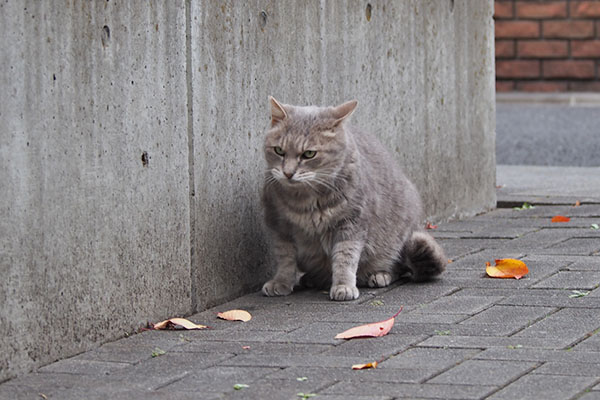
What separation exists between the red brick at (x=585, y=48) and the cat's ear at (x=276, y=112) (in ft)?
47.2

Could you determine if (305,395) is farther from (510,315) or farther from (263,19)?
(263,19)

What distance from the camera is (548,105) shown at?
1648 centimetres

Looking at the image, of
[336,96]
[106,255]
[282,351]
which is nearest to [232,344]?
[282,351]

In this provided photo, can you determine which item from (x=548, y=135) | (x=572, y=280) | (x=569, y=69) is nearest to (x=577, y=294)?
(x=572, y=280)

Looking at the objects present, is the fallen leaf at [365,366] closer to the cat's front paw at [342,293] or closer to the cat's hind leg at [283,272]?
the cat's front paw at [342,293]

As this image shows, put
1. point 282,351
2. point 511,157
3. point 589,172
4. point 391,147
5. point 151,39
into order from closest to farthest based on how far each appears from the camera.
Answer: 1. point 282,351
2. point 151,39
3. point 391,147
4. point 589,172
5. point 511,157

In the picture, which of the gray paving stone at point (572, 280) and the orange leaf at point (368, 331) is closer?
the orange leaf at point (368, 331)

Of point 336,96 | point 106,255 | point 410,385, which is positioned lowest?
point 410,385

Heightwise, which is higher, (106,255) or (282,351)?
(106,255)

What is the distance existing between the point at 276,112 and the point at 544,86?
48.0 feet

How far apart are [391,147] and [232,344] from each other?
8.03 feet

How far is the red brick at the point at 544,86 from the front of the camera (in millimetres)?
18156

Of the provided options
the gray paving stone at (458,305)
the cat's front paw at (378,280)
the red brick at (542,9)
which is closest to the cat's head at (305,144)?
the cat's front paw at (378,280)

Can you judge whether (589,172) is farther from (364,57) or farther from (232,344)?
(232,344)
